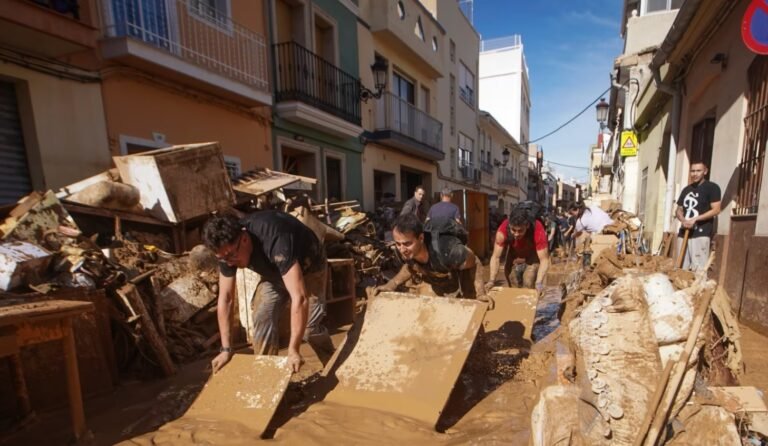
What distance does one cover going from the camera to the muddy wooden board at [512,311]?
3.79 metres

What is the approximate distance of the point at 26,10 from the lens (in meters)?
3.76

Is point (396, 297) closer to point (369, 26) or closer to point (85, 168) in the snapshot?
point (85, 168)

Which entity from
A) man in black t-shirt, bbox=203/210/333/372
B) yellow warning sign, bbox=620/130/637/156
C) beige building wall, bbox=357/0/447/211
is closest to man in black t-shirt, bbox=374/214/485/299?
man in black t-shirt, bbox=203/210/333/372

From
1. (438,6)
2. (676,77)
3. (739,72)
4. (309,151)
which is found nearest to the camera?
(739,72)

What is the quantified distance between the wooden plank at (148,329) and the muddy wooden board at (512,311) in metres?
2.98

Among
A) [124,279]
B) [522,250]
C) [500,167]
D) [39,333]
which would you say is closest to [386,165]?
[522,250]

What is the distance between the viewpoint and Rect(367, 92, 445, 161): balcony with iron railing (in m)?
11.5

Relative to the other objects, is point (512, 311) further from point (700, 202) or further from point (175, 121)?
point (175, 121)

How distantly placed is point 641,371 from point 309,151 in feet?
27.1

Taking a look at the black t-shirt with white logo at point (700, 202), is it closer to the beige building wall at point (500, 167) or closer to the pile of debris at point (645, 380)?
the pile of debris at point (645, 380)

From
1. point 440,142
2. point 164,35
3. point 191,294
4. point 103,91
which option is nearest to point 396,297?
point 191,294

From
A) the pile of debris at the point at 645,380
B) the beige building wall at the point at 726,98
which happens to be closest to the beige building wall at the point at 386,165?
the beige building wall at the point at 726,98

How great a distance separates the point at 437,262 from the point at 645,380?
1.77m

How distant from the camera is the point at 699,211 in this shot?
4.37 m
